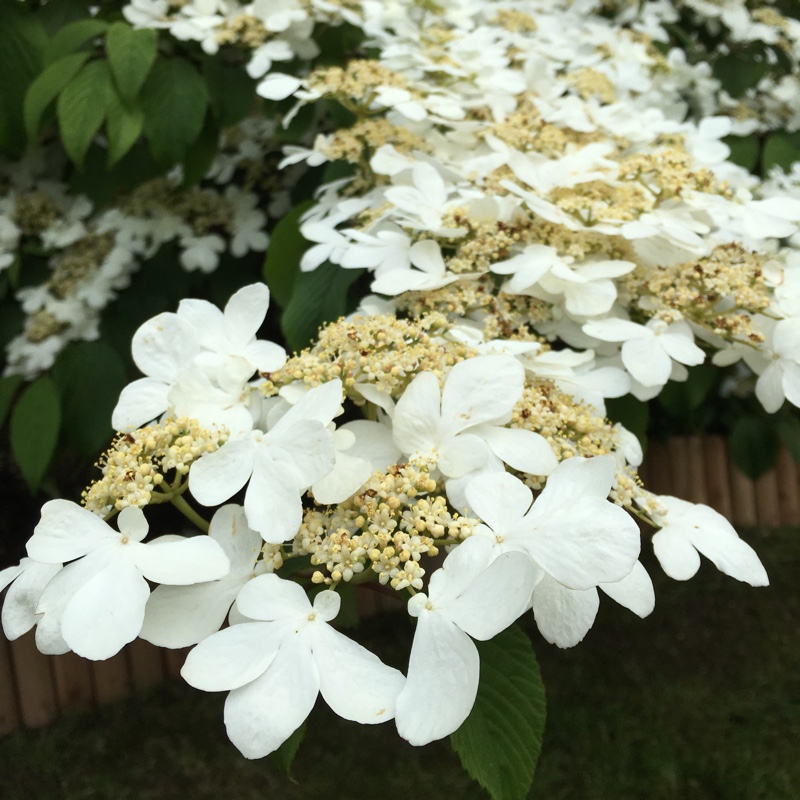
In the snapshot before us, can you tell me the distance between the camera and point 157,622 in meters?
0.48

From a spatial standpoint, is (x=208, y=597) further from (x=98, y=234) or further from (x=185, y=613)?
(x=98, y=234)

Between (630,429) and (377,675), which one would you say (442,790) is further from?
(377,675)

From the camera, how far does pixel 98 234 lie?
1484 mm

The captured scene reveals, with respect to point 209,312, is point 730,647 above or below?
below

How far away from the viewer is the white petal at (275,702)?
0.43 metres

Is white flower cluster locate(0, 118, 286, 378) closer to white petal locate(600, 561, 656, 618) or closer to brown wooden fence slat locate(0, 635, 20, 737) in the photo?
brown wooden fence slat locate(0, 635, 20, 737)

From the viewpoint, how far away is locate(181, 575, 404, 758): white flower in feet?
1.43

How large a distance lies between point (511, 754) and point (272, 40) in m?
1.08

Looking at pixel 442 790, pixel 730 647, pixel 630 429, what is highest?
pixel 630 429

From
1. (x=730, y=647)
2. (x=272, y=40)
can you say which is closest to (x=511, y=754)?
(x=272, y=40)

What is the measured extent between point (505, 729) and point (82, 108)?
3.14 feet

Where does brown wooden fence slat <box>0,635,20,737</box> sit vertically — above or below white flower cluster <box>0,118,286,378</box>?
below

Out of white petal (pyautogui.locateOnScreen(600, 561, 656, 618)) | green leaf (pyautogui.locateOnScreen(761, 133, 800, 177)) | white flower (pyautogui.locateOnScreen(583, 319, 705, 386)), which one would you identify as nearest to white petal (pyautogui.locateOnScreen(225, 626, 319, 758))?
white petal (pyautogui.locateOnScreen(600, 561, 656, 618))

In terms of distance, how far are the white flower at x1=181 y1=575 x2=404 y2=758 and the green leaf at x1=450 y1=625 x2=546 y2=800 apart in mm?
95
